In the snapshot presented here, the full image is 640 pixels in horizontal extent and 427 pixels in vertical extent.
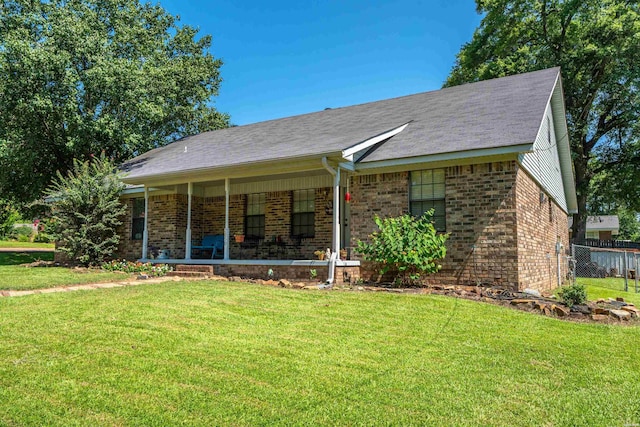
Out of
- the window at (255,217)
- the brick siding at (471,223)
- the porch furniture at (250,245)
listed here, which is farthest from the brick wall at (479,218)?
the window at (255,217)

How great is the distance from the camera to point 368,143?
1052 cm

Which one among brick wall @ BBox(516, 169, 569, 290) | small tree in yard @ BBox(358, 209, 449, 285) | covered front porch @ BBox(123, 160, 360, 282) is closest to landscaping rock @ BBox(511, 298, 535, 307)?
brick wall @ BBox(516, 169, 569, 290)

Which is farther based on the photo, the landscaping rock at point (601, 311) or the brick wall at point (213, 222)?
the brick wall at point (213, 222)

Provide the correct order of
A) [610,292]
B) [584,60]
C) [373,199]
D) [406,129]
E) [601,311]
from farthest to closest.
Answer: [584,60] < [610,292] < [406,129] < [373,199] < [601,311]

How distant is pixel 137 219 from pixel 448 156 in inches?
448

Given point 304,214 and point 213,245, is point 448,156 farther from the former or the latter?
point 213,245

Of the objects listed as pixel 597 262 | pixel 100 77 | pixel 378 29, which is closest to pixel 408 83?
pixel 378 29

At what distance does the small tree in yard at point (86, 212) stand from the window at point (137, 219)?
1.22 meters

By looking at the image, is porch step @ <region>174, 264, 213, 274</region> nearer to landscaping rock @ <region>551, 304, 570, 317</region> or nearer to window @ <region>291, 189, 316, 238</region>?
window @ <region>291, 189, 316, 238</region>

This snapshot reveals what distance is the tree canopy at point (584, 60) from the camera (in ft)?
71.3

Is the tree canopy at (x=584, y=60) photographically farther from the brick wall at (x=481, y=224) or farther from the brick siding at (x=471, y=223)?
the brick wall at (x=481, y=224)

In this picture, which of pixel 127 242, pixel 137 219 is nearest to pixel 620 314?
pixel 137 219

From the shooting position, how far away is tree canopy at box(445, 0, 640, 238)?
71.3 ft

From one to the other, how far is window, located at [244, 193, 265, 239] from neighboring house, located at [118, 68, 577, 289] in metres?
0.04
